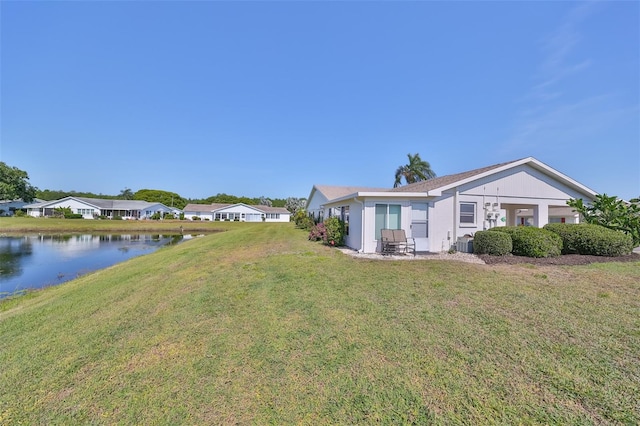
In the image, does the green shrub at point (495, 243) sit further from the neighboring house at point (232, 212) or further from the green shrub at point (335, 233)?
the neighboring house at point (232, 212)

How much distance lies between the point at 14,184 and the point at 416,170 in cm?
7644

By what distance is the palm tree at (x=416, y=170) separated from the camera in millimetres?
35250

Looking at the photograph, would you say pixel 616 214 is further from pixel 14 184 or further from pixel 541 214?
pixel 14 184

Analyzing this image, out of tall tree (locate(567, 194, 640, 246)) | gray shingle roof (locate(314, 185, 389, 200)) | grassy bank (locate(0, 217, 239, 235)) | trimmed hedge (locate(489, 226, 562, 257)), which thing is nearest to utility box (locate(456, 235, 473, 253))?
trimmed hedge (locate(489, 226, 562, 257))

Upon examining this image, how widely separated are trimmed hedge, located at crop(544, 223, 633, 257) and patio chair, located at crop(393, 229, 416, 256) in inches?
201

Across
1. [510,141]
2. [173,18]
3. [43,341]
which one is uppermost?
[173,18]

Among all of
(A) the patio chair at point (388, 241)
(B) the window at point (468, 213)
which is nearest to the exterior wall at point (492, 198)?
(B) the window at point (468, 213)

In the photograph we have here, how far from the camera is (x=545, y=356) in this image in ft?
10.2

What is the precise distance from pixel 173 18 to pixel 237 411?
53.1ft

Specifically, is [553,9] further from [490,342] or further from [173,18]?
[173,18]

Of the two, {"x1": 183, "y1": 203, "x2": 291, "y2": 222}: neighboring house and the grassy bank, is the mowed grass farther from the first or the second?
{"x1": 183, "y1": 203, "x2": 291, "y2": 222}: neighboring house

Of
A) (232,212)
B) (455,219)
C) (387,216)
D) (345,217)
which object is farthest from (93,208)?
(455,219)

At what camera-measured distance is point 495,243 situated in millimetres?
9664

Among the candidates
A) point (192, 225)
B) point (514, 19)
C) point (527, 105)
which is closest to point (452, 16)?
point (514, 19)
